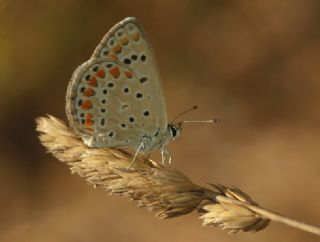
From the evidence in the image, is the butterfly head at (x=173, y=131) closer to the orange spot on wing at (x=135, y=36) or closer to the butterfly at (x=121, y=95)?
the butterfly at (x=121, y=95)

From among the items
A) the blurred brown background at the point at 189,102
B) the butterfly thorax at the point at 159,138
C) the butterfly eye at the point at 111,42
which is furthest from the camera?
the blurred brown background at the point at 189,102

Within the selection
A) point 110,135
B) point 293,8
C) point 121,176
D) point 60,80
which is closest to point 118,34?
point 110,135

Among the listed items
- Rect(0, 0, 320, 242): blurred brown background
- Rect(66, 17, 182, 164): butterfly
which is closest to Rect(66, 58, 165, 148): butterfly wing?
Rect(66, 17, 182, 164): butterfly

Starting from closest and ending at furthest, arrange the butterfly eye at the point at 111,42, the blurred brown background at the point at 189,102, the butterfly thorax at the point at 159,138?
the butterfly eye at the point at 111,42
the butterfly thorax at the point at 159,138
the blurred brown background at the point at 189,102

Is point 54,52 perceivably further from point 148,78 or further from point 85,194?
point 148,78

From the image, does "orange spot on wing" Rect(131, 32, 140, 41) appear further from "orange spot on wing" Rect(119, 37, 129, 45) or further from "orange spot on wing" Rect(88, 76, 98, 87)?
"orange spot on wing" Rect(88, 76, 98, 87)

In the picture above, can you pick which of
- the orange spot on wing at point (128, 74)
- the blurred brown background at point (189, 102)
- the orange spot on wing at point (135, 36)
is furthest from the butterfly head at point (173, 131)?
the blurred brown background at point (189, 102)
